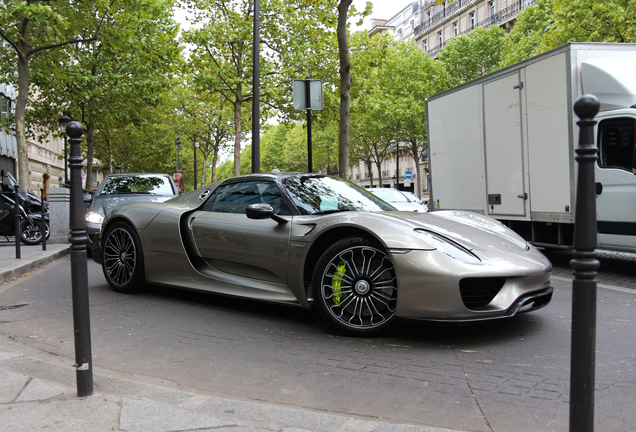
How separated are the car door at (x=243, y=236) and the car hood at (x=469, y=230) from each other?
1.04 metres

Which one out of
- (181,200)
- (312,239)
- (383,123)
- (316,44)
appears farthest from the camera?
(383,123)

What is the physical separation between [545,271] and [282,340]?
1.99 m

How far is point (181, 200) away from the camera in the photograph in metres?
5.50

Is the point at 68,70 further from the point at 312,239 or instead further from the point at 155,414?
the point at 155,414

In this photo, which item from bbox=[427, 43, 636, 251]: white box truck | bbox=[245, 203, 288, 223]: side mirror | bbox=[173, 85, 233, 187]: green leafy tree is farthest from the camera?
bbox=[173, 85, 233, 187]: green leafy tree

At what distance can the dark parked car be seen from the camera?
9859 millimetres

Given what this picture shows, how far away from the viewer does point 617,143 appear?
22.7ft

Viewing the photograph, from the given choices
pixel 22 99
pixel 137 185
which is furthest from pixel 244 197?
pixel 22 99

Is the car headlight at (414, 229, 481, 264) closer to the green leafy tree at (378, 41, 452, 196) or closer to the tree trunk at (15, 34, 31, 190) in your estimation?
the tree trunk at (15, 34, 31, 190)

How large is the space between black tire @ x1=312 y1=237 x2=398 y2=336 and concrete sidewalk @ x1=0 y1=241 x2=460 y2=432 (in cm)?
134

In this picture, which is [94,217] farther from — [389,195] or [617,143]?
[617,143]

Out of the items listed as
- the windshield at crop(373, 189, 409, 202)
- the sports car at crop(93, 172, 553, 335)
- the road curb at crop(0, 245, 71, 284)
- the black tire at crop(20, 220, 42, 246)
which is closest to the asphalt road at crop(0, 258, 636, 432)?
the sports car at crop(93, 172, 553, 335)

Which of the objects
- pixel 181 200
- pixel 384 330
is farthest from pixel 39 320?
pixel 384 330

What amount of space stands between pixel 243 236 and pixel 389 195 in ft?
33.5
